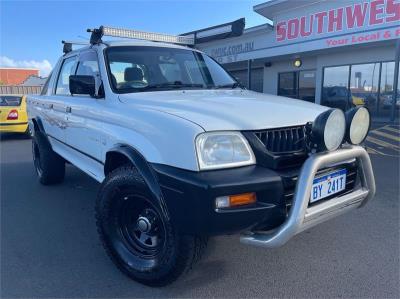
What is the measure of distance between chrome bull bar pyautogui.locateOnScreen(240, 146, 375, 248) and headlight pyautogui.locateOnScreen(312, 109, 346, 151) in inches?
2.3

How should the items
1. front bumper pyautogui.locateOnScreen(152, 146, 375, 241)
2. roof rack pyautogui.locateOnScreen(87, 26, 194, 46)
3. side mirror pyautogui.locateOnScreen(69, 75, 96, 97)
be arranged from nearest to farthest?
front bumper pyautogui.locateOnScreen(152, 146, 375, 241), side mirror pyautogui.locateOnScreen(69, 75, 96, 97), roof rack pyautogui.locateOnScreen(87, 26, 194, 46)

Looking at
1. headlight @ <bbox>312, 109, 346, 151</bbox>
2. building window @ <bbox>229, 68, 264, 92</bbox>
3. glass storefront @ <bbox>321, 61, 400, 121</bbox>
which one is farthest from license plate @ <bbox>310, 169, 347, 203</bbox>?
building window @ <bbox>229, 68, 264, 92</bbox>

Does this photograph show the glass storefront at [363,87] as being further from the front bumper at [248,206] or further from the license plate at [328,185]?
the front bumper at [248,206]

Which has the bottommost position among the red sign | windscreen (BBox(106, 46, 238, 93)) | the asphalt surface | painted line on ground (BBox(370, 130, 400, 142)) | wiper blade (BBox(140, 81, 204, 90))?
the asphalt surface

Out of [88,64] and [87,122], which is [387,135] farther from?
[87,122]

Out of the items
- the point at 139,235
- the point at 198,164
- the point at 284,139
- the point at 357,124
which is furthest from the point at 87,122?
the point at 357,124

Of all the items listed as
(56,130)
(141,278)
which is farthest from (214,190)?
(56,130)

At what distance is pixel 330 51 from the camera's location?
12.6 meters

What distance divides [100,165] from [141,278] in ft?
3.98

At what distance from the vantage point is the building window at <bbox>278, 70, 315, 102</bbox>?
14289 millimetres

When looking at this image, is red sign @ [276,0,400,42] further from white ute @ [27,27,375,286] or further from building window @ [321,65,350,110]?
white ute @ [27,27,375,286]

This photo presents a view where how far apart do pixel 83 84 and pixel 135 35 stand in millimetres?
1054

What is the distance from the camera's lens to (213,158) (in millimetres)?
2100

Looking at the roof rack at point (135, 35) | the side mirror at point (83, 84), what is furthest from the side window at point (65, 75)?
the side mirror at point (83, 84)
